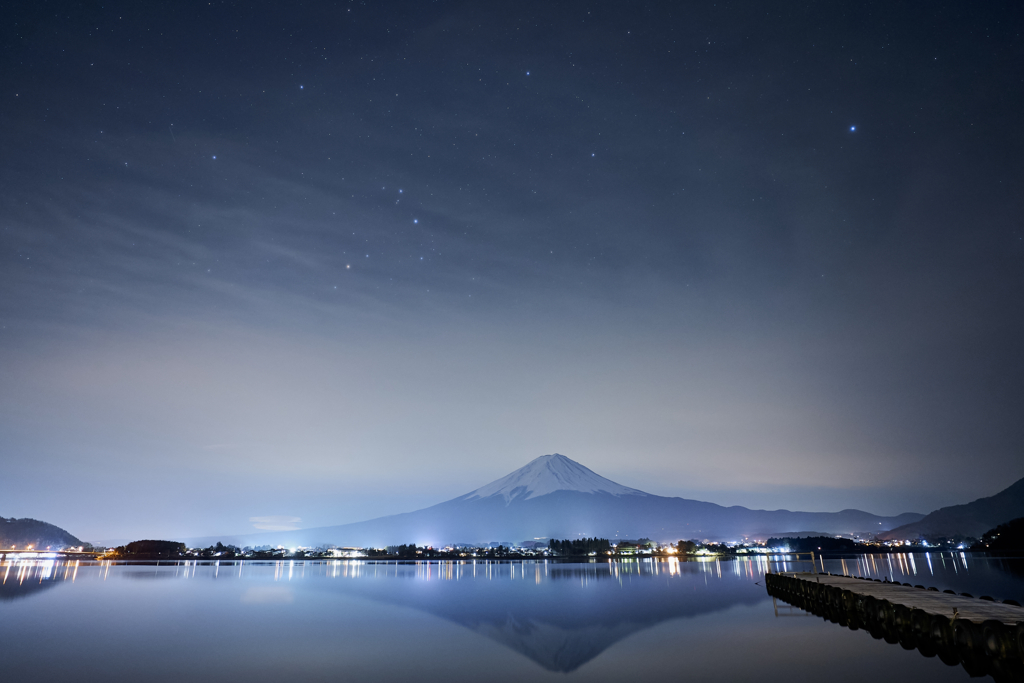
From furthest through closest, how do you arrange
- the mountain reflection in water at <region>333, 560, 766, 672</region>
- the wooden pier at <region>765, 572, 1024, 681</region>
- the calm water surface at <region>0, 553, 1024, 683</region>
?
the mountain reflection in water at <region>333, 560, 766, 672</region> → the calm water surface at <region>0, 553, 1024, 683</region> → the wooden pier at <region>765, 572, 1024, 681</region>

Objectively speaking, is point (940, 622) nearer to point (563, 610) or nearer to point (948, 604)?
point (948, 604)

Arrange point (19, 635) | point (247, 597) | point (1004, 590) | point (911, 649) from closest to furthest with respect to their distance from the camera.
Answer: point (911, 649) → point (19, 635) → point (247, 597) → point (1004, 590)

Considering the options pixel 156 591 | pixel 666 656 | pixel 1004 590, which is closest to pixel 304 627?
pixel 666 656

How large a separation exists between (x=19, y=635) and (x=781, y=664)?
3827 centimetres

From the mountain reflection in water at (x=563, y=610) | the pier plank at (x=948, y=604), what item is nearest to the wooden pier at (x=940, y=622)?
the pier plank at (x=948, y=604)

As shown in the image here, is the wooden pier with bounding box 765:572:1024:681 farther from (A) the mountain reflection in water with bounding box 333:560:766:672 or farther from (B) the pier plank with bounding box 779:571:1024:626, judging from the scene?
(A) the mountain reflection in water with bounding box 333:560:766:672

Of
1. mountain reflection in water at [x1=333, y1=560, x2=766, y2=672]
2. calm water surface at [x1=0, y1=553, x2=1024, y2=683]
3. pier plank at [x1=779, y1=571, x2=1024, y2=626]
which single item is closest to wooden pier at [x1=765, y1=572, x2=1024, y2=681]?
pier plank at [x1=779, y1=571, x2=1024, y2=626]

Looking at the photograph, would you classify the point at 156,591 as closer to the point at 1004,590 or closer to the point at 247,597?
the point at 247,597

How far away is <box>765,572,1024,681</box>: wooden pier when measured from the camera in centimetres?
2150

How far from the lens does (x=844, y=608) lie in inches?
1495

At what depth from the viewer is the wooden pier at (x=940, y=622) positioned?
2150cm

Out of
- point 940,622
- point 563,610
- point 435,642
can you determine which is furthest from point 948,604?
point 563,610

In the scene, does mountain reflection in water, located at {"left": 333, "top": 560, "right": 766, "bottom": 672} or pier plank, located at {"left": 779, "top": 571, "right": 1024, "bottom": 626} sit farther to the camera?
mountain reflection in water, located at {"left": 333, "top": 560, "right": 766, "bottom": 672}

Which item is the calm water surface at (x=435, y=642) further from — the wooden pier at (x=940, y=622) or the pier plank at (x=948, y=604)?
the pier plank at (x=948, y=604)
